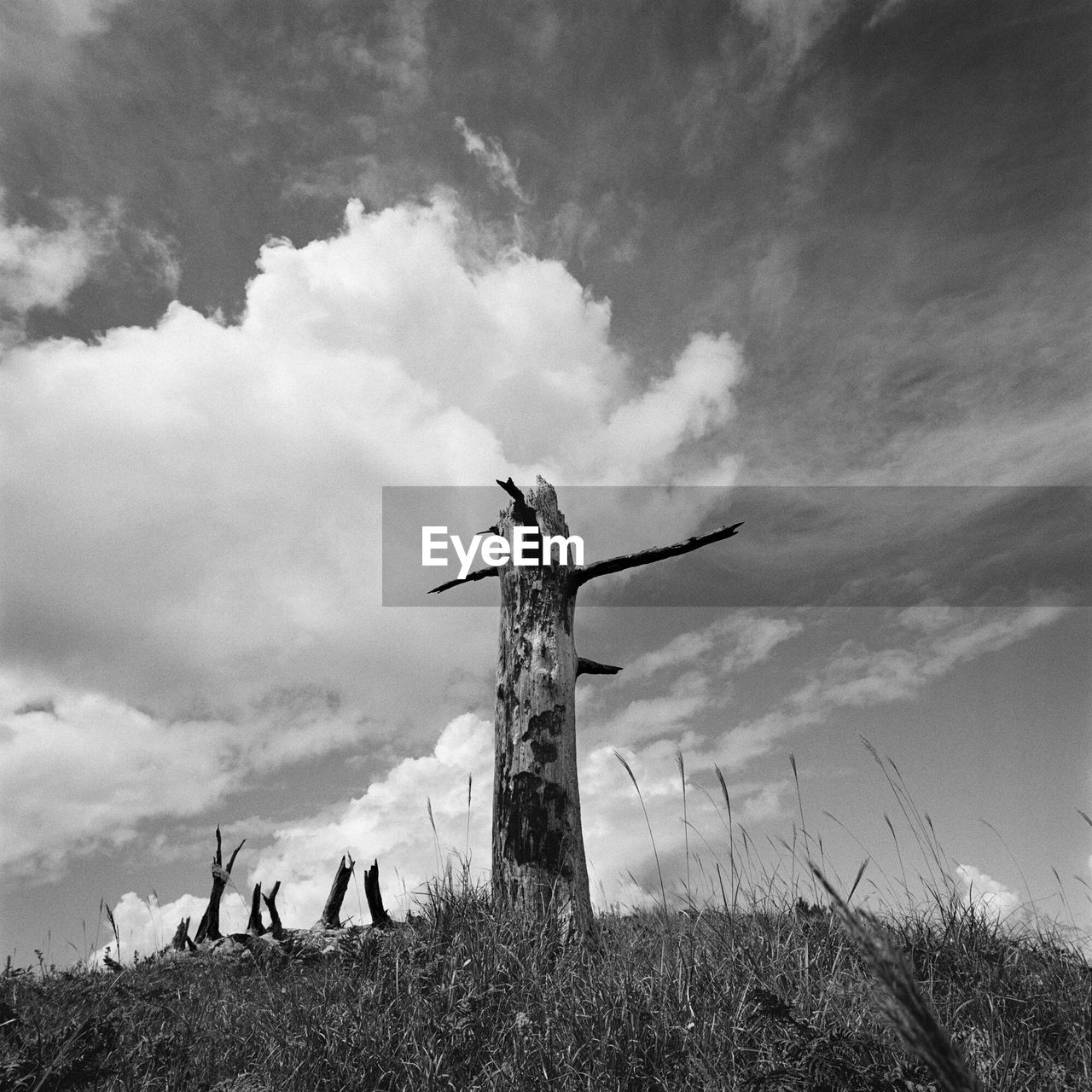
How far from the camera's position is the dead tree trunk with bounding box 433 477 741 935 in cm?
616

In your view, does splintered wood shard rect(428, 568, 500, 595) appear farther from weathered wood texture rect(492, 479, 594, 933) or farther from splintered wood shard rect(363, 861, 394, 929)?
splintered wood shard rect(363, 861, 394, 929)

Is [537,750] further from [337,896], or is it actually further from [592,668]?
[337,896]

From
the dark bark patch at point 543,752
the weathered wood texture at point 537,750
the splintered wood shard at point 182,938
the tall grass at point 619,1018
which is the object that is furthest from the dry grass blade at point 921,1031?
the splintered wood shard at point 182,938

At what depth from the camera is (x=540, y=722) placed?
6664 millimetres

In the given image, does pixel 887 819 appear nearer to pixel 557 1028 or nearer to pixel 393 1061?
pixel 557 1028

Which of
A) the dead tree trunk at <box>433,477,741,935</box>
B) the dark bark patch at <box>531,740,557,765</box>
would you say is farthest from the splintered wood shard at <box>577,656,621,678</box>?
the dark bark patch at <box>531,740,557,765</box>

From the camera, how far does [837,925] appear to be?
4.37 metres

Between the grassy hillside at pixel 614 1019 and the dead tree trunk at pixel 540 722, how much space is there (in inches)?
Answer: 38.9

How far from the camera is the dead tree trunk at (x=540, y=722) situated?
243 inches

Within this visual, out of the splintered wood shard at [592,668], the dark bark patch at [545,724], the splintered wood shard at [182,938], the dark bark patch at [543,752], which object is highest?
the splintered wood shard at [592,668]

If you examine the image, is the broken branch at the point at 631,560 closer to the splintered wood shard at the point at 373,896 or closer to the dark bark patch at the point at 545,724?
the dark bark patch at the point at 545,724

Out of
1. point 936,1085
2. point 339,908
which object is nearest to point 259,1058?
point 936,1085

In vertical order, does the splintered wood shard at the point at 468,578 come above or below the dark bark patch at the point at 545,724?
above

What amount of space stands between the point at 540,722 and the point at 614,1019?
3.39 m
